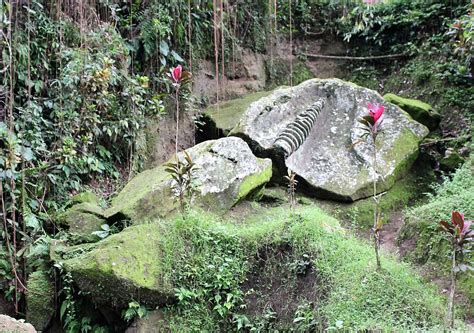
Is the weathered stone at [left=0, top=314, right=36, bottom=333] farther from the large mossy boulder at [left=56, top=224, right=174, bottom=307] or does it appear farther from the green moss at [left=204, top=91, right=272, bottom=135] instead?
the green moss at [left=204, top=91, right=272, bottom=135]

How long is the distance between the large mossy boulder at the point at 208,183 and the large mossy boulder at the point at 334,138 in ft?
1.86

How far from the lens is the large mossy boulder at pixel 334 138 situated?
6641 mm

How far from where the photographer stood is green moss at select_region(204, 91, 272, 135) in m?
7.64

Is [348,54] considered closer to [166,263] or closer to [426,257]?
[426,257]

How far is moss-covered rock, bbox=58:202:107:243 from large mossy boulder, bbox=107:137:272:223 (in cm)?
16

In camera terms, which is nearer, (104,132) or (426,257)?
(426,257)

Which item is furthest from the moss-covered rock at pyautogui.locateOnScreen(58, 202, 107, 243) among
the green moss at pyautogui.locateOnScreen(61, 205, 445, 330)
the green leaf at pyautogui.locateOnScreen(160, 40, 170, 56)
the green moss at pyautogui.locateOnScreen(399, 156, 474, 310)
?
the green moss at pyautogui.locateOnScreen(399, 156, 474, 310)

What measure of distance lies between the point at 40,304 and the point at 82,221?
90 centimetres

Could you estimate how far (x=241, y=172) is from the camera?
597 cm

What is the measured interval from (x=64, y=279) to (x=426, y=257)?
338cm

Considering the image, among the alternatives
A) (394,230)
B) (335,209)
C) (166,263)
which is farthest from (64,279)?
(394,230)

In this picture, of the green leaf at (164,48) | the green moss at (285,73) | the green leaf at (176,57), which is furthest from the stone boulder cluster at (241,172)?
the green moss at (285,73)

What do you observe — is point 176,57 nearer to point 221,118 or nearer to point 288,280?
point 221,118

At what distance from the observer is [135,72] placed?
755 cm
